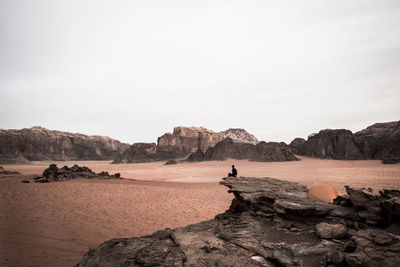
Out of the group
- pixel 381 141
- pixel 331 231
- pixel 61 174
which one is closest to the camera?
pixel 331 231

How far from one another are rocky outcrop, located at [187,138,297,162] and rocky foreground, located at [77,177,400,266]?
41391 millimetres

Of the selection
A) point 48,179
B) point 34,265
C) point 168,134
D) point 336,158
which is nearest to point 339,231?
point 34,265

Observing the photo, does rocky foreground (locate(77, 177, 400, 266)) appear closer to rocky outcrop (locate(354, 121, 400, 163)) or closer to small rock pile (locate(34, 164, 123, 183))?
small rock pile (locate(34, 164, 123, 183))

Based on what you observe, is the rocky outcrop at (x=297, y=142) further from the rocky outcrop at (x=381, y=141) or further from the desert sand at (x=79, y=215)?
the desert sand at (x=79, y=215)

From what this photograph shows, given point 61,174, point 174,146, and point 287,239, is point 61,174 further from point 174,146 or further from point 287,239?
point 174,146

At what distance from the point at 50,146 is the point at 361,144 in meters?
89.5

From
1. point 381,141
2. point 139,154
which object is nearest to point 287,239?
point 381,141

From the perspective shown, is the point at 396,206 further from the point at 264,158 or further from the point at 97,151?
the point at 97,151

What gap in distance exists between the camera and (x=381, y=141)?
115 ft

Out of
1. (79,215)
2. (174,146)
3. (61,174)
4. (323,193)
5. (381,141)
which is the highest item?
(174,146)

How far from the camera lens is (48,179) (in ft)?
57.7

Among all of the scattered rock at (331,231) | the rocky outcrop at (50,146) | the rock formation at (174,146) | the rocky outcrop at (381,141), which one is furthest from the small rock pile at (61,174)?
the rocky outcrop at (50,146)

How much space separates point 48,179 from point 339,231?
822 inches

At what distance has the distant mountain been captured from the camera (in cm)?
3234
